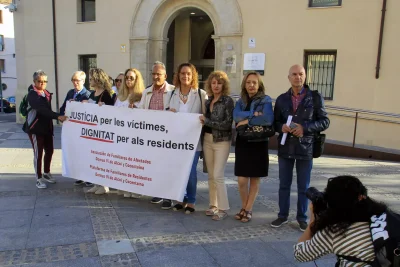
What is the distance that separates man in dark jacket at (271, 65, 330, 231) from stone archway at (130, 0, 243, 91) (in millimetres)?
7486

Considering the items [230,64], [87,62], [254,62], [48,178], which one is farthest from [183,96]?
[87,62]

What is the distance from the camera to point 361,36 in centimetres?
960

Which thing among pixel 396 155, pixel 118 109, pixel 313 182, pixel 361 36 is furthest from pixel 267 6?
pixel 118 109

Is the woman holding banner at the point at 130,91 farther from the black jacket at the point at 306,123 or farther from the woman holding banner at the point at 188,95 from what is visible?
the black jacket at the point at 306,123

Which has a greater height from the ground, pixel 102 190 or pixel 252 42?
pixel 252 42

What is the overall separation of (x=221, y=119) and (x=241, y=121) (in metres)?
0.27

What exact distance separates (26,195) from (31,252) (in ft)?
6.74

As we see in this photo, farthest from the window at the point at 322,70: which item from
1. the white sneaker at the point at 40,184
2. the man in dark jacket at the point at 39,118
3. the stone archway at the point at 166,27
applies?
the white sneaker at the point at 40,184

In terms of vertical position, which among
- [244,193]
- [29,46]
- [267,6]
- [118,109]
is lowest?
[244,193]

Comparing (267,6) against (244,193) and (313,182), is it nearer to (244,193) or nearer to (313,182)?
(313,182)

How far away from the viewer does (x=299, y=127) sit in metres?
3.73

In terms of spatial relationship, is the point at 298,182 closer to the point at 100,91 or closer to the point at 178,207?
the point at 178,207

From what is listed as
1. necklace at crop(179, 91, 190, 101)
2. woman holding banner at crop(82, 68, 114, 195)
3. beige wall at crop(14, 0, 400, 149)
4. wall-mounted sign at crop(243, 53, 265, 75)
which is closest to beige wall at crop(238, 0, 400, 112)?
beige wall at crop(14, 0, 400, 149)

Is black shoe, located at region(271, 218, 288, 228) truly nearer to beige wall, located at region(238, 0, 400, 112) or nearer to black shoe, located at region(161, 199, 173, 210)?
black shoe, located at region(161, 199, 173, 210)
